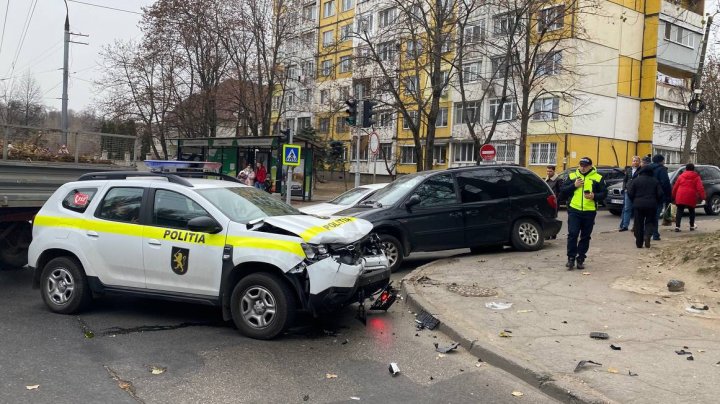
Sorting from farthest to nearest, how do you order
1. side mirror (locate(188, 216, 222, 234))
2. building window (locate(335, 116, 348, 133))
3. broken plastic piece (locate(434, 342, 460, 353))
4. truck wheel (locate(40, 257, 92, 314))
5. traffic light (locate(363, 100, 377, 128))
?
building window (locate(335, 116, 348, 133)), traffic light (locate(363, 100, 377, 128)), truck wheel (locate(40, 257, 92, 314)), side mirror (locate(188, 216, 222, 234)), broken plastic piece (locate(434, 342, 460, 353))

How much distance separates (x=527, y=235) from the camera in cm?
1113

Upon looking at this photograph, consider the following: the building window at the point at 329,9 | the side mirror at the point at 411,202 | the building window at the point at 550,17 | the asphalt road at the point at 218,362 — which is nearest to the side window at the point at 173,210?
the asphalt road at the point at 218,362

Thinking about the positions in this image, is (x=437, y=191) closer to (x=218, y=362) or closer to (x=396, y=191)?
(x=396, y=191)

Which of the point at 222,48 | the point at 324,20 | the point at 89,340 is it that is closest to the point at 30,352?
the point at 89,340

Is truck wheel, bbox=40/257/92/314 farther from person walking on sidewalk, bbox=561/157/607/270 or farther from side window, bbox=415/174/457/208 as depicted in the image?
person walking on sidewalk, bbox=561/157/607/270

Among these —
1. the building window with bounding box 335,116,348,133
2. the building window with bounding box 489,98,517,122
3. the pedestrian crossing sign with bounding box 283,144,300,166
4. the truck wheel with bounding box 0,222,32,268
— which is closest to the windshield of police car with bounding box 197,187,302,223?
the truck wheel with bounding box 0,222,32,268

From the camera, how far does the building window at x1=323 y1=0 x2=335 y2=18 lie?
5756cm

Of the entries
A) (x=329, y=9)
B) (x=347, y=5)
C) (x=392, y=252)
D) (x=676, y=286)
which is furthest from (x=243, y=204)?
(x=329, y=9)

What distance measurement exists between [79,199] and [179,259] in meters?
1.77

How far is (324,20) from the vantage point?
58594 mm

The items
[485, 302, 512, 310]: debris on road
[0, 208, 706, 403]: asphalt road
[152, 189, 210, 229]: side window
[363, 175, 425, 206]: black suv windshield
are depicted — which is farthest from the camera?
[363, 175, 425, 206]: black suv windshield

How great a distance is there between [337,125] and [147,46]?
22.7 meters

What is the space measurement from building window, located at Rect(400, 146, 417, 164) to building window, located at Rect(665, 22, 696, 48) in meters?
21.7

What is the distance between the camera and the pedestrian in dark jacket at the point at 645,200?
10.5m
